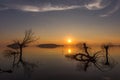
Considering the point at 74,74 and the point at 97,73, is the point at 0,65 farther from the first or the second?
the point at 97,73

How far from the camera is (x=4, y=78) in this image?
27812 millimetres

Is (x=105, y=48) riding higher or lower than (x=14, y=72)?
higher

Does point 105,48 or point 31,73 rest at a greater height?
point 105,48

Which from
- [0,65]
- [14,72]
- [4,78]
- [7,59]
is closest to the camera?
[4,78]

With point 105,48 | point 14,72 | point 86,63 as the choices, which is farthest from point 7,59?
point 105,48

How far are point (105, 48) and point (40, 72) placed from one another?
1674 cm

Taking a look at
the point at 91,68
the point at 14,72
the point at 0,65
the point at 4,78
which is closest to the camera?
the point at 4,78

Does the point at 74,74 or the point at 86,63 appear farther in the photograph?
the point at 86,63

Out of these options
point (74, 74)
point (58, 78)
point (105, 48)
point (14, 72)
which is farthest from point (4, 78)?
point (105, 48)

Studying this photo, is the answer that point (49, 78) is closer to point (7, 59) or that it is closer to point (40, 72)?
point (40, 72)

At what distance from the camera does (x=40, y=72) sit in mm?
33344

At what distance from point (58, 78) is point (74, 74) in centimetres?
343

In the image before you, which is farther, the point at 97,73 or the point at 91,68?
the point at 91,68

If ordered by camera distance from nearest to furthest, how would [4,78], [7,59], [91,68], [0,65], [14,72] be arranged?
1. [4,78]
2. [14,72]
3. [91,68]
4. [0,65]
5. [7,59]
